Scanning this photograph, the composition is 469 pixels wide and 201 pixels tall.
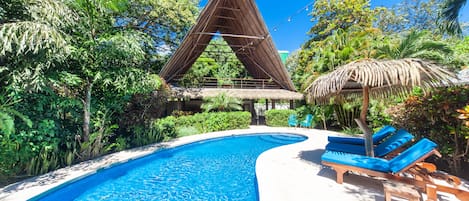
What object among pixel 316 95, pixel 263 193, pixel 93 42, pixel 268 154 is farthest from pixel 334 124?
pixel 93 42

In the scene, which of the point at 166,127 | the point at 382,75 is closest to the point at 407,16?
the point at 382,75

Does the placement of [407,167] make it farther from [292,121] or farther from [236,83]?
[236,83]

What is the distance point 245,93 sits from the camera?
1528 centimetres

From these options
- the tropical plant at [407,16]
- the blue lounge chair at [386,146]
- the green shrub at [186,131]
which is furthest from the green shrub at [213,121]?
the tropical plant at [407,16]

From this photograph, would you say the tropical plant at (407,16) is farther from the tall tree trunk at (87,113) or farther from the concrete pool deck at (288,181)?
the tall tree trunk at (87,113)

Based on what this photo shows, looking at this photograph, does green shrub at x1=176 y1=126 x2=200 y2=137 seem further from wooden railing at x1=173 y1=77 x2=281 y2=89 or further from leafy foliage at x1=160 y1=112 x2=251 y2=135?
wooden railing at x1=173 y1=77 x2=281 y2=89

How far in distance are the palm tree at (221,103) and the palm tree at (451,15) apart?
33.4 ft

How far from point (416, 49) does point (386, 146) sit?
267 inches

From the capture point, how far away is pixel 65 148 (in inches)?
238

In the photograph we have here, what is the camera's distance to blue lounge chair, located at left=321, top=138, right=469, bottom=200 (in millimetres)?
3145

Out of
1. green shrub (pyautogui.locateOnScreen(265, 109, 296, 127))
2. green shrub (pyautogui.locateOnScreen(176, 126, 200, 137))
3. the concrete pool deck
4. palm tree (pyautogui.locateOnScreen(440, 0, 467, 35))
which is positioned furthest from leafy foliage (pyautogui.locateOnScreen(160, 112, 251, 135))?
palm tree (pyautogui.locateOnScreen(440, 0, 467, 35))

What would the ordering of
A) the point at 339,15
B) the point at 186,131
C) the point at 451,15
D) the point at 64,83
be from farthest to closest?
the point at 339,15
the point at 186,131
the point at 451,15
the point at 64,83

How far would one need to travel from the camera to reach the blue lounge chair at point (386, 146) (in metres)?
4.46

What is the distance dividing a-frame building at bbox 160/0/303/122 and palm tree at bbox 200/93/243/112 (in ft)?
2.95
